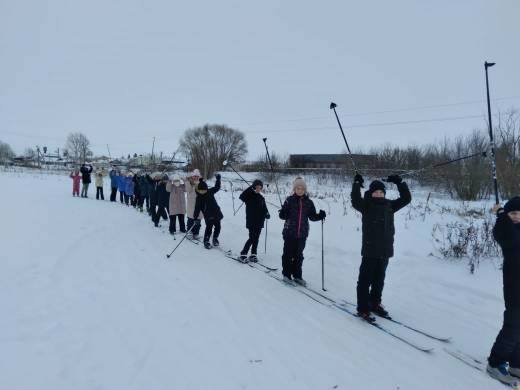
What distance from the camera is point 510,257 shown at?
11.8 feet

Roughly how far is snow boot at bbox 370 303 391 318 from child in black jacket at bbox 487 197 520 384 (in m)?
1.45

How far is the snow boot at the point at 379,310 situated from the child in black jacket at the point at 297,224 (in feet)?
4.38

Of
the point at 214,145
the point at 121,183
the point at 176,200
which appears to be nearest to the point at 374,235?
the point at 176,200

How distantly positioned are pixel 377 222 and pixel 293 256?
73.6 inches

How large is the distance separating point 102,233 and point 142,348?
22.1ft

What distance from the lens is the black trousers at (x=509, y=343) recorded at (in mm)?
3475

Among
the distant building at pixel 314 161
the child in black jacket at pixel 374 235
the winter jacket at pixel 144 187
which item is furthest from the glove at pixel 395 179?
the distant building at pixel 314 161

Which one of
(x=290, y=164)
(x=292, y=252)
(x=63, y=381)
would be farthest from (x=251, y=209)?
(x=290, y=164)

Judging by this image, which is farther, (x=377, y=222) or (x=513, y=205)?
(x=377, y=222)

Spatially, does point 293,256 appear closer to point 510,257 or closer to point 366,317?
point 366,317

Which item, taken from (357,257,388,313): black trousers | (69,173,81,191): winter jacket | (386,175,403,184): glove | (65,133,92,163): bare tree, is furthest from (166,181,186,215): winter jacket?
(65,133,92,163): bare tree

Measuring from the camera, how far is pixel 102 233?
9.57 m

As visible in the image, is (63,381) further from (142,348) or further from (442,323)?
(442,323)

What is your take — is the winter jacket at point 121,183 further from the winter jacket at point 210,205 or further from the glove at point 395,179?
the glove at point 395,179
